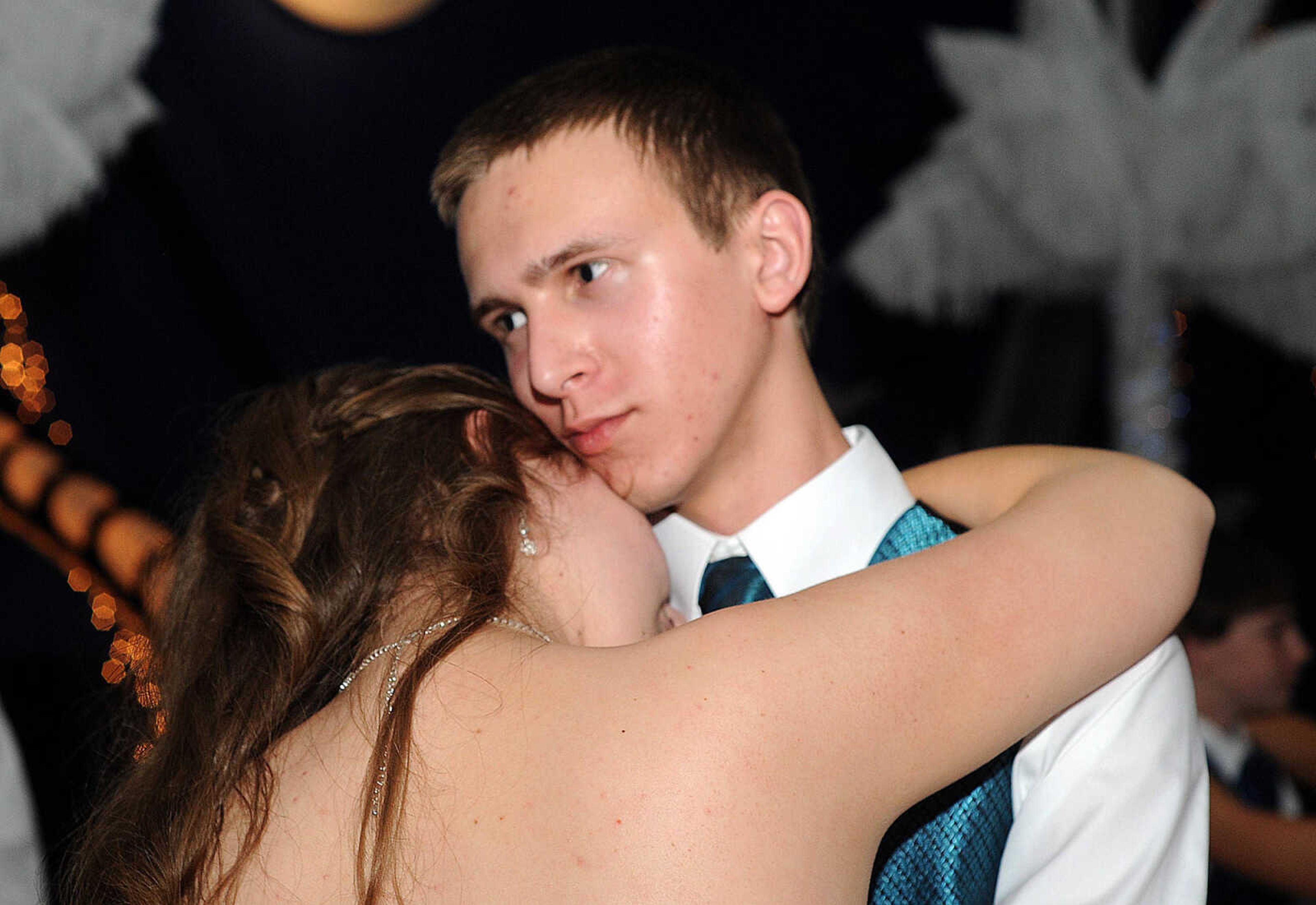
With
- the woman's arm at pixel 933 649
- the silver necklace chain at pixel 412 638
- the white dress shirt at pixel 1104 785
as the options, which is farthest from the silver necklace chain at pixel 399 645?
the white dress shirt at pixel 1104 785

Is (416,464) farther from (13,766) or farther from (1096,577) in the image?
(13,766)

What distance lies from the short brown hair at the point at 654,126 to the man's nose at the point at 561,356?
0.20 m

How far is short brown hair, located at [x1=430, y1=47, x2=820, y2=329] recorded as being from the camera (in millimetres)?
1340

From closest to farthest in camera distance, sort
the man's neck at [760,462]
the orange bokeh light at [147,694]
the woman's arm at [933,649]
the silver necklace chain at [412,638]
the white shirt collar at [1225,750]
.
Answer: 1. the woman's arm at [933,649]
2. the silver necklace chain at [412,638]
3. the orange bokeh light at [147,694]
4. the man's neck at [760,462]
5. the white shirt collar at [1225,750]

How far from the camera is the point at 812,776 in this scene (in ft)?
2.70

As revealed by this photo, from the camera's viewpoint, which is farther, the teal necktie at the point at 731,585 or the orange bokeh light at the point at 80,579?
the orange bokeh light at the point at 80,579

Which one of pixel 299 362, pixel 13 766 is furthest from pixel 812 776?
pixel 299 362

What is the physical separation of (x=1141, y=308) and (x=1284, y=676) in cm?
103

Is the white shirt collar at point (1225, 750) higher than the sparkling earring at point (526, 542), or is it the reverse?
the sparkling earring at point (526, 542)

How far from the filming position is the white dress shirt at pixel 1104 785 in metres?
1.11

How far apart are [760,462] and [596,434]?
0.23 meters

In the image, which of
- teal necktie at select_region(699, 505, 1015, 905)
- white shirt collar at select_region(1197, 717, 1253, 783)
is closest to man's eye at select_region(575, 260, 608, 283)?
teal necktie at select_region(699, 505, 1015, 905)

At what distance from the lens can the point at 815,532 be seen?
4.30 ft

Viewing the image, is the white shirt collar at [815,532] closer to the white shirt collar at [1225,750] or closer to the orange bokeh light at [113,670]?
the orange bokeh light at [113,670]
